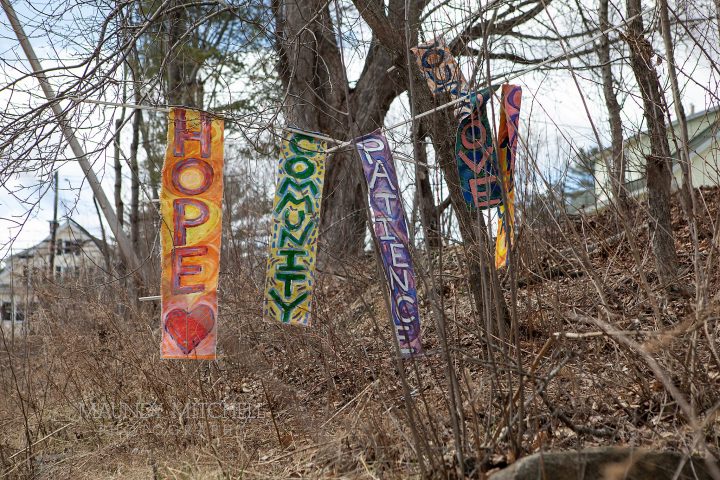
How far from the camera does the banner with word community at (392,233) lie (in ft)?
16.1

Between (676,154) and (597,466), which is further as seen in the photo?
(676,154)

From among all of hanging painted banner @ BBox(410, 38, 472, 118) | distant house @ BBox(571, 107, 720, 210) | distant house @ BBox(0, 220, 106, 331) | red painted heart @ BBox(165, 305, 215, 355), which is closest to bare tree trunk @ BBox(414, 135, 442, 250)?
hanging painted banner @ BBox(410, 38, 472, 118)

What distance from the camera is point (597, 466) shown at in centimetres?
296

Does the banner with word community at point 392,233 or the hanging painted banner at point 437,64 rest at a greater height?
the hanging painted banner at point 437,64

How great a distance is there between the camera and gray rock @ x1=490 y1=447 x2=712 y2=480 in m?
2.93

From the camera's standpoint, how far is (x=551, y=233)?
7980 millimetres

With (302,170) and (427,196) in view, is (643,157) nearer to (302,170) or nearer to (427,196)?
(302,170)

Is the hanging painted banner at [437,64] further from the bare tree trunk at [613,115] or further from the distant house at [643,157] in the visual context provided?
the distant house at [643,157]

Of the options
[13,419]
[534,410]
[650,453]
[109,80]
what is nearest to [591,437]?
[534,410]

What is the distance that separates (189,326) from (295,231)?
3.44ft

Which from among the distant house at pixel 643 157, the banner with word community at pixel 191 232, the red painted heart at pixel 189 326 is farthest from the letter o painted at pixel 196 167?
the distant house at pixel 643 157

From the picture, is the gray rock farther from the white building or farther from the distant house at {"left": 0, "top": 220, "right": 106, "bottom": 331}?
the distant house at {"left": 0, "top": 220, "right": 106, "bottom": 331}

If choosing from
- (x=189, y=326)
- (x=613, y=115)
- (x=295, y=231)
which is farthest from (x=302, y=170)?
(x=613, y=115)

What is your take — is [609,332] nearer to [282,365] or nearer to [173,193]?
[173,193]
